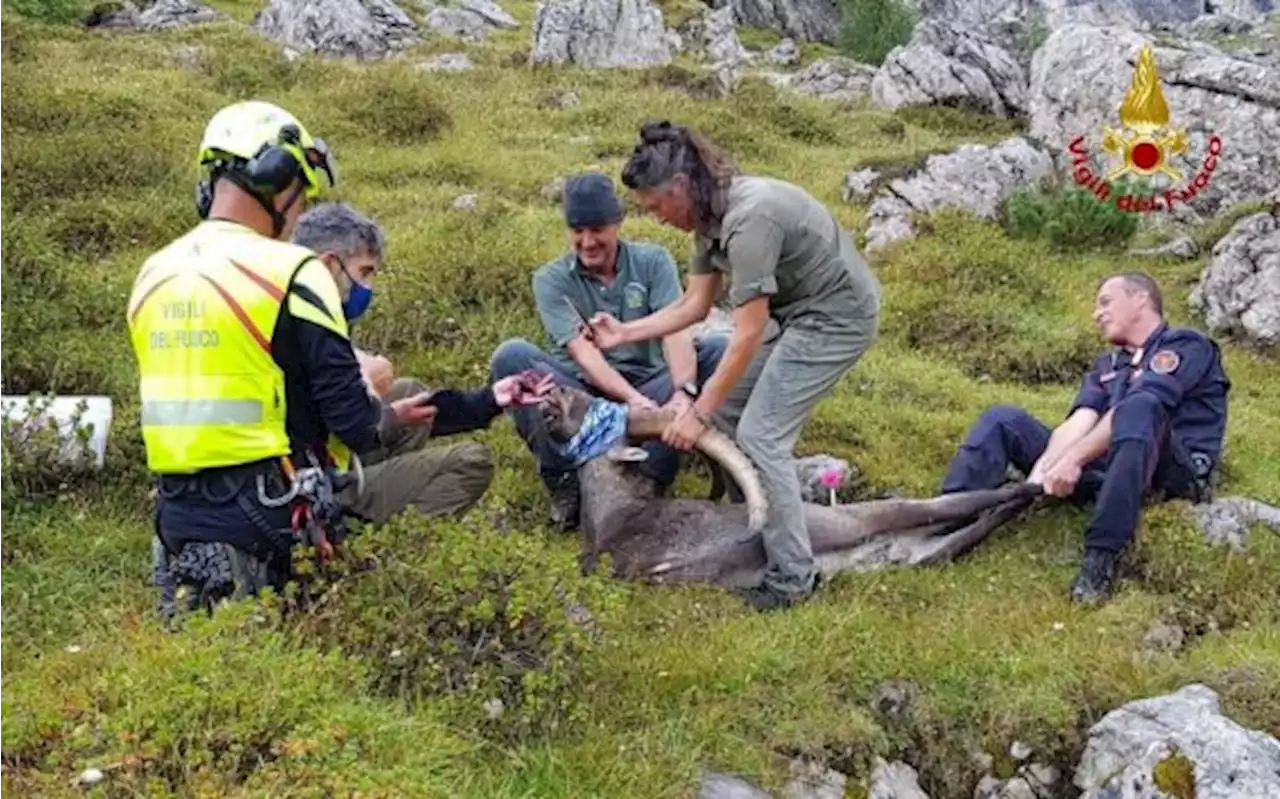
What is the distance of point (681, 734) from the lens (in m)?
5.74

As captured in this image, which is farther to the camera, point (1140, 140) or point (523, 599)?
point (1140, 140)

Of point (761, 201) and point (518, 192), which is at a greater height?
point (761, 201)

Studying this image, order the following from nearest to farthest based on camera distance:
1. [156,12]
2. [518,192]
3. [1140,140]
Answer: [518,192] < [1140,140] < [156,12]

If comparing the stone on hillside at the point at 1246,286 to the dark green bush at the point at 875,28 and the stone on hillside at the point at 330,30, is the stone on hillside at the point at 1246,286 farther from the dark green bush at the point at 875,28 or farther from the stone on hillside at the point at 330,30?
the dark green bush at the point at 875,28

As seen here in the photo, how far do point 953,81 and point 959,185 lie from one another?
966 cm

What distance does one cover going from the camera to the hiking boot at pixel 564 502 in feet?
27.1

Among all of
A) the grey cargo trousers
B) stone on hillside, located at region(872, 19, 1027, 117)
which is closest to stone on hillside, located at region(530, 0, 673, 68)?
stone on hillside, located at region(872, 19, 1027, 117)

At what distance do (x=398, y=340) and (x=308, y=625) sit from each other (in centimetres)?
558

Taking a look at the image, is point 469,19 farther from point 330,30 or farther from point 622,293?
point 622,293

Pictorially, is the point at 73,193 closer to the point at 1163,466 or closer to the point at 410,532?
the point at 410,532

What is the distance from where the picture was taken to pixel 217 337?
535 cm

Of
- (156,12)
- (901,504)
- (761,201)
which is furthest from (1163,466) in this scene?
(156,12)

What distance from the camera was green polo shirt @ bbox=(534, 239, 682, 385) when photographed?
8.45 meters

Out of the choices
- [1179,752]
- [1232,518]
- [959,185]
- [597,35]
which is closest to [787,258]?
[1179,752]
